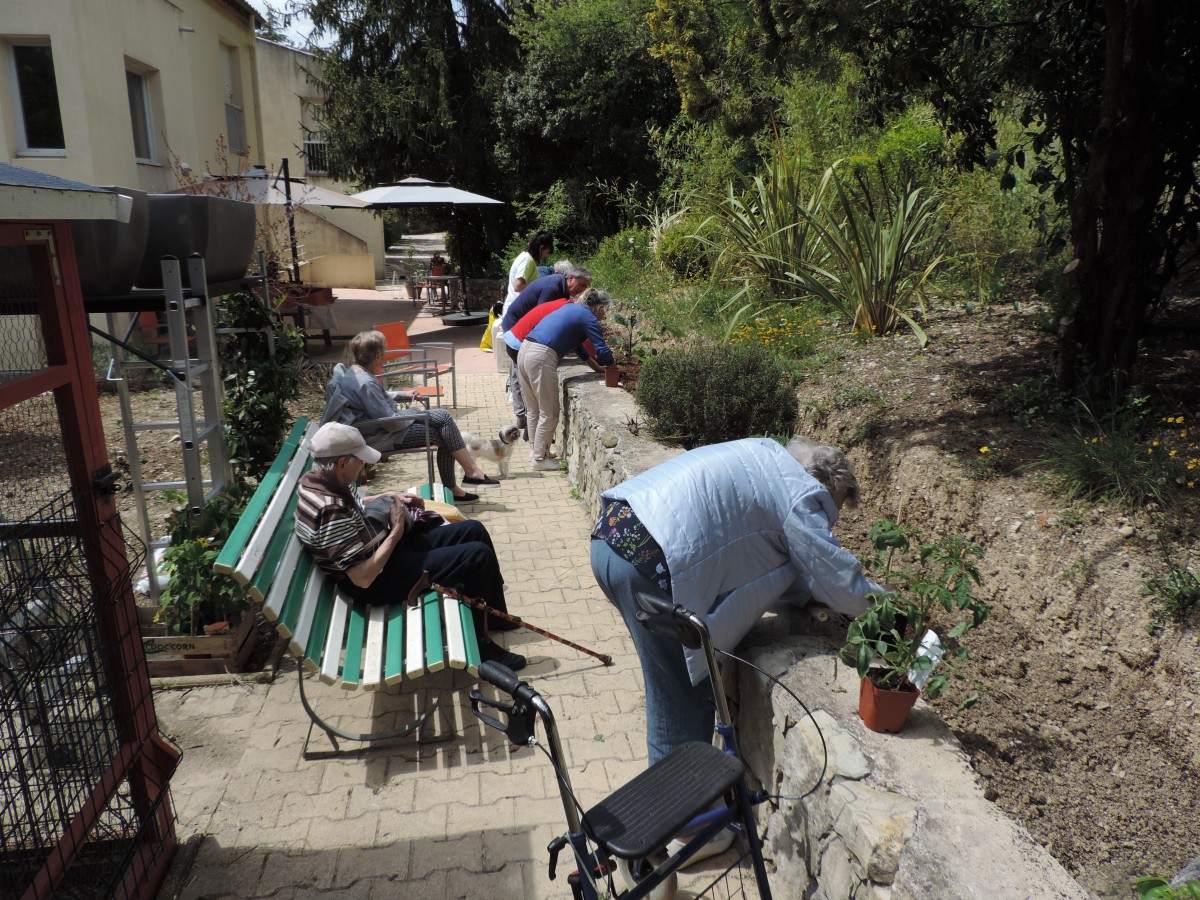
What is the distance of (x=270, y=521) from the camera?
3461 mm

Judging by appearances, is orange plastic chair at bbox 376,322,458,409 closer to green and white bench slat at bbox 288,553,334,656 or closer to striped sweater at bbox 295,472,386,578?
striped sweater at bbox 295,472,386,578

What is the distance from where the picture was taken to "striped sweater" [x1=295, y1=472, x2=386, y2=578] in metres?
3.60

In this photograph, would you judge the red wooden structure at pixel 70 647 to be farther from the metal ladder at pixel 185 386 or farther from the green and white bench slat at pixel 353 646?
the metal ladder at pixel 185 386

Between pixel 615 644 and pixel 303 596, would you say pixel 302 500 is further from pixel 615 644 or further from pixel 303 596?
pixel 615 644

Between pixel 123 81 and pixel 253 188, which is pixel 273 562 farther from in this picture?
pixel 123 81

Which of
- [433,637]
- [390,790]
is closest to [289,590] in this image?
[433,637]

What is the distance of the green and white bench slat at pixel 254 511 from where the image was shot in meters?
3.08

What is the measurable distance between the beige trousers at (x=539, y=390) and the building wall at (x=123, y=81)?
4.50 m

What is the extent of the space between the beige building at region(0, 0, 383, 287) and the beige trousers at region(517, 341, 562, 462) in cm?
497

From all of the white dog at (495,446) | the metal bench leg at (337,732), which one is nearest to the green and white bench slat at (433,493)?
the white dog at (495,446)

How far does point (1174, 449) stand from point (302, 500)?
3.77 metres

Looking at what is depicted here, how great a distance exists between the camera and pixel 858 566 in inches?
102

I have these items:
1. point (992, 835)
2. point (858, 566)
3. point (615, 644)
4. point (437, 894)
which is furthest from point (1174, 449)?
point (437, 894)

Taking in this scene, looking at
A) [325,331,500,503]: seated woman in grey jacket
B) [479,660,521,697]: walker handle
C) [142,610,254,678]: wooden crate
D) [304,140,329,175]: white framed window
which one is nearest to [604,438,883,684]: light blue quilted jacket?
[479,660,521,697]: walker handle
